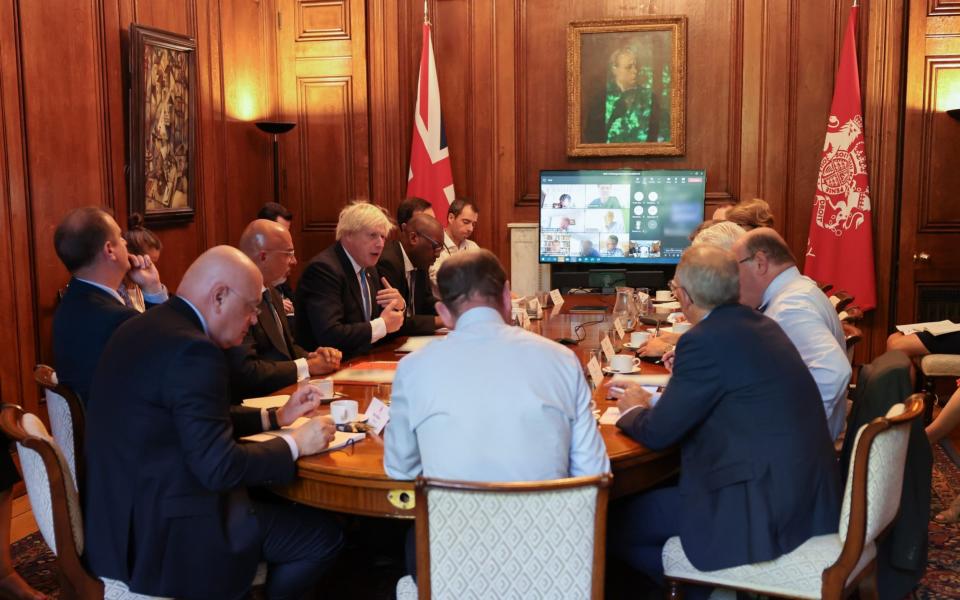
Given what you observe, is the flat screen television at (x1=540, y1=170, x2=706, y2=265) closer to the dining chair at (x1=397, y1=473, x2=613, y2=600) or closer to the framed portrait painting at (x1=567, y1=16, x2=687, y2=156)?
the framed portrait painting at (x1=567, y1=16, x2=687, y2=156)

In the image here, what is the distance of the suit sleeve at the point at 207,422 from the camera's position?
90.6 inches

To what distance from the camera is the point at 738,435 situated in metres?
2.48

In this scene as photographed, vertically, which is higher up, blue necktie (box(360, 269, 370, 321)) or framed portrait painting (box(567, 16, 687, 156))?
framed portrait painting (box(567, 16, 687, 156))

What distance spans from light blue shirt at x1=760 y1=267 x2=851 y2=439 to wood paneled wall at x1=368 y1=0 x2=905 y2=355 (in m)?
3.74

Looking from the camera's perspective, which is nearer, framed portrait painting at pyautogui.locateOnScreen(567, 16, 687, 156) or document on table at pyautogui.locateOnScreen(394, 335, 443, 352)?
document on table at pyautogui.locateOnScreen(394, 335, 443, 352)

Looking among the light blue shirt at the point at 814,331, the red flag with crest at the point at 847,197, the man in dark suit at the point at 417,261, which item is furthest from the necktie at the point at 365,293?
the red flag with crest at the point at 847,197

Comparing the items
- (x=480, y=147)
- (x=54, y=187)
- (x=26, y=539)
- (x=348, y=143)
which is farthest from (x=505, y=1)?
(x=26, y=539)

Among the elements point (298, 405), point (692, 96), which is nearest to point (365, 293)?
point (298, 405)

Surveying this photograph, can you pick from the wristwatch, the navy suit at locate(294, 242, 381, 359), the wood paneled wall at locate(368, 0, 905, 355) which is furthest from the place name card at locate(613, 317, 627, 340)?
the wood paneled wall at locate(368, 0, 905, 355)

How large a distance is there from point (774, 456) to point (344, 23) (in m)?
5.71

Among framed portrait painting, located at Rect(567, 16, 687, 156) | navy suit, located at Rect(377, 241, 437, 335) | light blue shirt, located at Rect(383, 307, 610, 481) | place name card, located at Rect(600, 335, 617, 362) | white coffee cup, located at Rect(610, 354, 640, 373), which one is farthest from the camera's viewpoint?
framed portrait painting, located at Rect(567, 16, 687, 156)

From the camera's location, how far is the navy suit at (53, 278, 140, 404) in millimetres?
3258

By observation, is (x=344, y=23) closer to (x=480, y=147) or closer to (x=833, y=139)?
(x=480, y=147)

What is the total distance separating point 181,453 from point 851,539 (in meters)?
1.73
